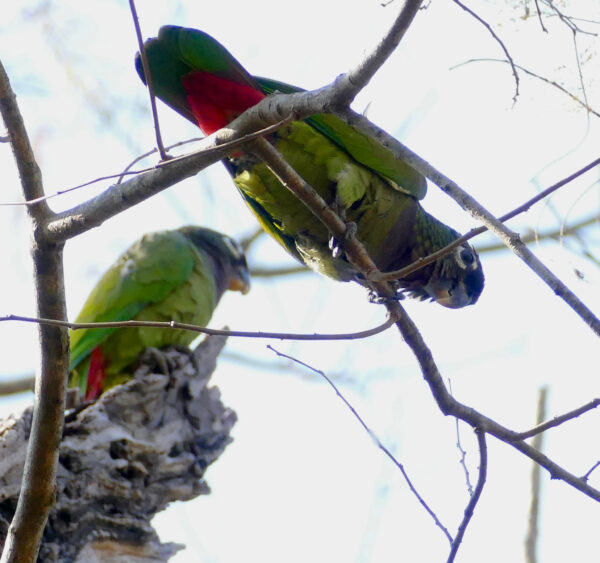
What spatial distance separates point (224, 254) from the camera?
5.88m

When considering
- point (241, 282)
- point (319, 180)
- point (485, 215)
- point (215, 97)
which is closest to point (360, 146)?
point (319, 180)

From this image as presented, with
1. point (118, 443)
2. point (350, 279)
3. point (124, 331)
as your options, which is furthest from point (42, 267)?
point (124, 331)

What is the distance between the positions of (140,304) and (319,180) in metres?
2.21

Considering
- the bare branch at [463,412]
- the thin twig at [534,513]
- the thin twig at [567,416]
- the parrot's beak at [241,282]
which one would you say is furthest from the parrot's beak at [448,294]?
the parrot's beak at [241,282]

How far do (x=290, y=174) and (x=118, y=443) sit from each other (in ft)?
5.54

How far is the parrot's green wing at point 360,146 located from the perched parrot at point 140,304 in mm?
2034

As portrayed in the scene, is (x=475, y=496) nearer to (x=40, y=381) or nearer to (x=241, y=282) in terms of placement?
(x=40, y=381)

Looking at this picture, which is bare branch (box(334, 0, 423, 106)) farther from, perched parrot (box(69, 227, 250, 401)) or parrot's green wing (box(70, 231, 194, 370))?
parrot's green wing (box(70, 231, 194, 370))

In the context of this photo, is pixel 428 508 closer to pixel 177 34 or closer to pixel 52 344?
pixel 52 344

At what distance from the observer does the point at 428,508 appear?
2.26 metres

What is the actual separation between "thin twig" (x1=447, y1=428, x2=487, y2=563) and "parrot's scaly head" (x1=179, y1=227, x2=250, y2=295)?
368cm

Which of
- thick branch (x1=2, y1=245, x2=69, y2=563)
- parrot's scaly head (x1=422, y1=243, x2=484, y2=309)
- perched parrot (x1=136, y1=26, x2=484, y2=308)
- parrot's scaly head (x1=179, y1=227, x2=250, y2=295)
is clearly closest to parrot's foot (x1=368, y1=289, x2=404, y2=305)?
perched parrot (x1=136, y1=26, x2=484, y2=308)

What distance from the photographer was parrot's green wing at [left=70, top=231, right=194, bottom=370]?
4766 mm

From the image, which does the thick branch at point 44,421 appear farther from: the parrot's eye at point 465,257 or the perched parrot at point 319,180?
the parrot's eye at point 465,257
